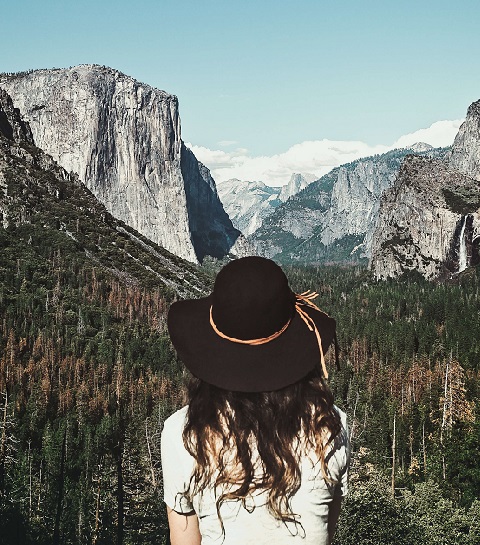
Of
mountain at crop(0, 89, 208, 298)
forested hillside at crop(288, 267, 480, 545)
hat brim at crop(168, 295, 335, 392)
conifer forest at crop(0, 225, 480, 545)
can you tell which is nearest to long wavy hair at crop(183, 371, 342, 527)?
hat brim at crop(168, 295, 335, 392)

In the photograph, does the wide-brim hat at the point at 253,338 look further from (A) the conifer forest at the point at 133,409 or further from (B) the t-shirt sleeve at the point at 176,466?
(A) the conifer forest at the point at 133,409

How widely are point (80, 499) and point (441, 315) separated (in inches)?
4970

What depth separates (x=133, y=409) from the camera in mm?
83375

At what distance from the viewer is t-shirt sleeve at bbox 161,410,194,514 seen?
370 cm

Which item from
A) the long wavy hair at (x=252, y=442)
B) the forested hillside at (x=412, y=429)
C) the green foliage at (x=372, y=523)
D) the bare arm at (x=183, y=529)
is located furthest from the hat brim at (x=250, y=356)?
the green foliage at (x=372, y=523)

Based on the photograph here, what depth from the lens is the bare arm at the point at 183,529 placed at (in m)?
3.83

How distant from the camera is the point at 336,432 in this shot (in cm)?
380

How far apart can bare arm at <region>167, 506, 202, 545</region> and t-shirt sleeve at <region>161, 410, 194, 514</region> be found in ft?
0.23

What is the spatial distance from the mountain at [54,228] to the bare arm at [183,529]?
145958 millimetres

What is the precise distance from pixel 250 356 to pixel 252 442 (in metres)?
0.55

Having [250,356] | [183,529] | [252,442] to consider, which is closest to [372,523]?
[183,529]

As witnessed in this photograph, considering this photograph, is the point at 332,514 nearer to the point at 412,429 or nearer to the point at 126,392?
the point at 412,429

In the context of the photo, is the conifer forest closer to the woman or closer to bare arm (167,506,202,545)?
the woman

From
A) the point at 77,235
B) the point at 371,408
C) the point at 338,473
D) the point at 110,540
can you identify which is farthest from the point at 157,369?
the point at 338,473
